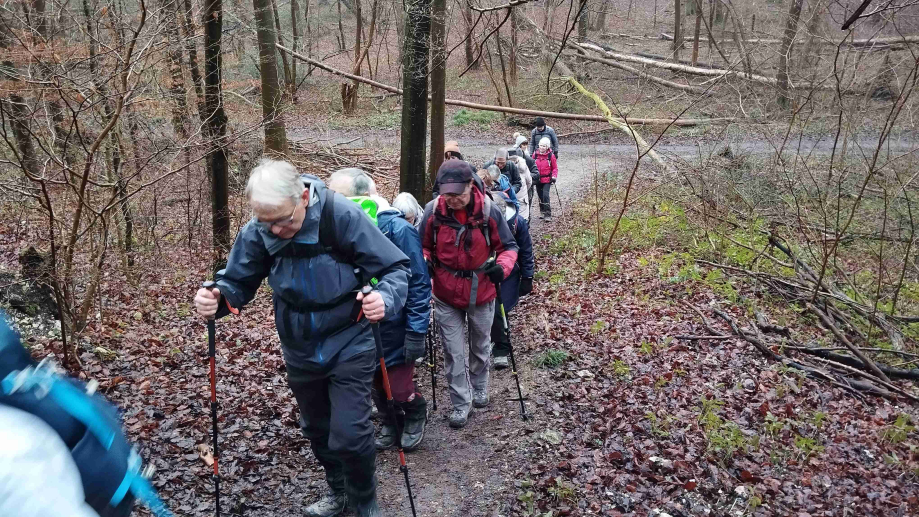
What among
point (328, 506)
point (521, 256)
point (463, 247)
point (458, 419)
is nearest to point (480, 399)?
point (458, 419)

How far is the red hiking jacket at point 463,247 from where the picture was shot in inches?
229

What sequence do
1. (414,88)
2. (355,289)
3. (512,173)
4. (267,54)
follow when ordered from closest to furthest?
(355,289), (414,88), (512,173), (267,54)

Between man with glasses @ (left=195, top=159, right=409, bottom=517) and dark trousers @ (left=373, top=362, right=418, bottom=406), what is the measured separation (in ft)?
4.03

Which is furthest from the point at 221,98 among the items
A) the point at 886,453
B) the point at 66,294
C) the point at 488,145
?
the point at 488,145

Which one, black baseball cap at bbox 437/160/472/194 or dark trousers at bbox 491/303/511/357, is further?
dark trousers at bbox 491/303/511/357

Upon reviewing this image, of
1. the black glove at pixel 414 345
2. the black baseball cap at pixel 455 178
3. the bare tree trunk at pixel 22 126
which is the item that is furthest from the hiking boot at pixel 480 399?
the bare tree trunk at pixel 22 126

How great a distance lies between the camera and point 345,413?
406cm

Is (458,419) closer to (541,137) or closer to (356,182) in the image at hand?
(356,182)

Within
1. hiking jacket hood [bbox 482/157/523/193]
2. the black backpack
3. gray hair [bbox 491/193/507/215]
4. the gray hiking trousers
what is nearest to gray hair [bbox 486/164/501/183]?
gray hair [bbox 491/193/507/215]

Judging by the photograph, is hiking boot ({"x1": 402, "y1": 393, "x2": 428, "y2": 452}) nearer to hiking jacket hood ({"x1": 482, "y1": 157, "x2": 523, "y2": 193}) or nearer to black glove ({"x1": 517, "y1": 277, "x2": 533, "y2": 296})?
black glove ({"x1": 517, "y1": 277, "x2": 533, "y2": 296})

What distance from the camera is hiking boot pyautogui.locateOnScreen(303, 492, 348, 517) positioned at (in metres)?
4.64

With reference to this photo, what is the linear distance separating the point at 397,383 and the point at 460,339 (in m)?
0.84

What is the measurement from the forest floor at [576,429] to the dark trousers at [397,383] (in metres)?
0.52

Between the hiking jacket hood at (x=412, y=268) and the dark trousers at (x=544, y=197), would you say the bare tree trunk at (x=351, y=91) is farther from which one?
the hiking jacket hood at (x=412, y=268)
